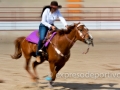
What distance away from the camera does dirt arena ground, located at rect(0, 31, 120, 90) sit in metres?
6.70

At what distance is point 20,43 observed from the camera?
741 centimetres

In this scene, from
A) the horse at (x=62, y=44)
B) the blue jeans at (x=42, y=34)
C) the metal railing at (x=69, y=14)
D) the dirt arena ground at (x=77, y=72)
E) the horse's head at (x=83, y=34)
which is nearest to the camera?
the horse's head at (x=83, y=34)

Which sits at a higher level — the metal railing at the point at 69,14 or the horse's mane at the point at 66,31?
the horse's mane at the point at 66,31

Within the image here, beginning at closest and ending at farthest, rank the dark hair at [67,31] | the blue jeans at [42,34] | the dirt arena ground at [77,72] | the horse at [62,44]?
the horse at [62,44] < the dark hair at [67,31] < the blue jeans at [42,34] < the dirt arena ground at [77,72]

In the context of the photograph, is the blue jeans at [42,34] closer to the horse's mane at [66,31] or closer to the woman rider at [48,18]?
the woman rider at [48,18]

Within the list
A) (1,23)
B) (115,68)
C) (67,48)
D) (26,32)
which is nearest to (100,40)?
(26,32)

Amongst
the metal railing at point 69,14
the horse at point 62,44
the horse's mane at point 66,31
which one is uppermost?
the horse's mane at point 66,31

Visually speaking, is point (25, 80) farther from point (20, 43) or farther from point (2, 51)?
point (2, 51)

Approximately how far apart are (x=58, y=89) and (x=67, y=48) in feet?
→ 2.62

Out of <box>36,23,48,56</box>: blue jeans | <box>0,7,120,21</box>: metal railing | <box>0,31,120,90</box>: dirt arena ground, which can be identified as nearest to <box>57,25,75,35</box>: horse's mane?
<box>36,23,48,56</box>: blue jeans

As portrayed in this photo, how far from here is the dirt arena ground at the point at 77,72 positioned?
670cm

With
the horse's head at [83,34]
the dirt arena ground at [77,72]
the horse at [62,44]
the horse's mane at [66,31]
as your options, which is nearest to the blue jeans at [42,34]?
the horse at [62,44]

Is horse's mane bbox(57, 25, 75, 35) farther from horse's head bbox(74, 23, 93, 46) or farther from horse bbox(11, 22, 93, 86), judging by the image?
horse's head bbox(74, 23, 93, 46)

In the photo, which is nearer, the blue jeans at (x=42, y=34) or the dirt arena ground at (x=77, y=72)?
the blue jeans at (x=42, y=34)
